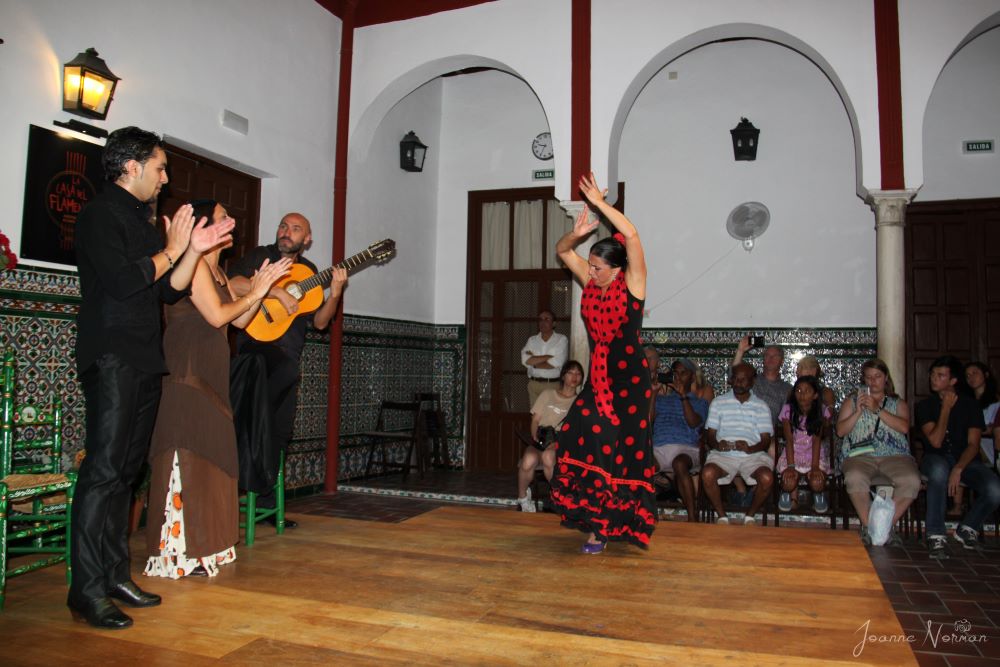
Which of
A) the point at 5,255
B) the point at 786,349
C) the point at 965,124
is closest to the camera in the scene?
the point at 5,255

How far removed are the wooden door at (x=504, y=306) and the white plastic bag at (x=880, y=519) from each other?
4000 millimetres

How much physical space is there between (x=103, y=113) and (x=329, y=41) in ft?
9.70

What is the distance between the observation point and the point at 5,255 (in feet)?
12.9

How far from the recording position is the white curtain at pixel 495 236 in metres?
8.70

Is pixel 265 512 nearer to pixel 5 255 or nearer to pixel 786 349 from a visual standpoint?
pixel 5 255

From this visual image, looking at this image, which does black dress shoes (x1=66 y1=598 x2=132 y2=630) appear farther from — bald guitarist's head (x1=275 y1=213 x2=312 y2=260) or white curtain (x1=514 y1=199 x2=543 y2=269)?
white curtain (x1=514 y1=199 x2=543 y2=269)

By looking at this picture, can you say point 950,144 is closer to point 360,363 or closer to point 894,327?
point 894,327

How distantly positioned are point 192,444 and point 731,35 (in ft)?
18.0

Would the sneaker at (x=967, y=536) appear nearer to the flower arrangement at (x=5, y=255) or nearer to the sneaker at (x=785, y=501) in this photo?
the sneaker at (x=785, y=501)

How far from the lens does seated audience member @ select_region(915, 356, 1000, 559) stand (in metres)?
4.94

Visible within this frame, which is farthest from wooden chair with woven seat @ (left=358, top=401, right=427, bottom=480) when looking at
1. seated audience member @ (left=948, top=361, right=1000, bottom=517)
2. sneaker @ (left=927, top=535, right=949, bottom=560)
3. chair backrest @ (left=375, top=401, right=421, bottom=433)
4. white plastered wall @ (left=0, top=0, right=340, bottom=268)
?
seated audience member @ (left=948, top=361, right=1000, bottom=517)

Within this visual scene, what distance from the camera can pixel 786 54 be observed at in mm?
7711

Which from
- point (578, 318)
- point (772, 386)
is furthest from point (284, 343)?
point (772, 386)
